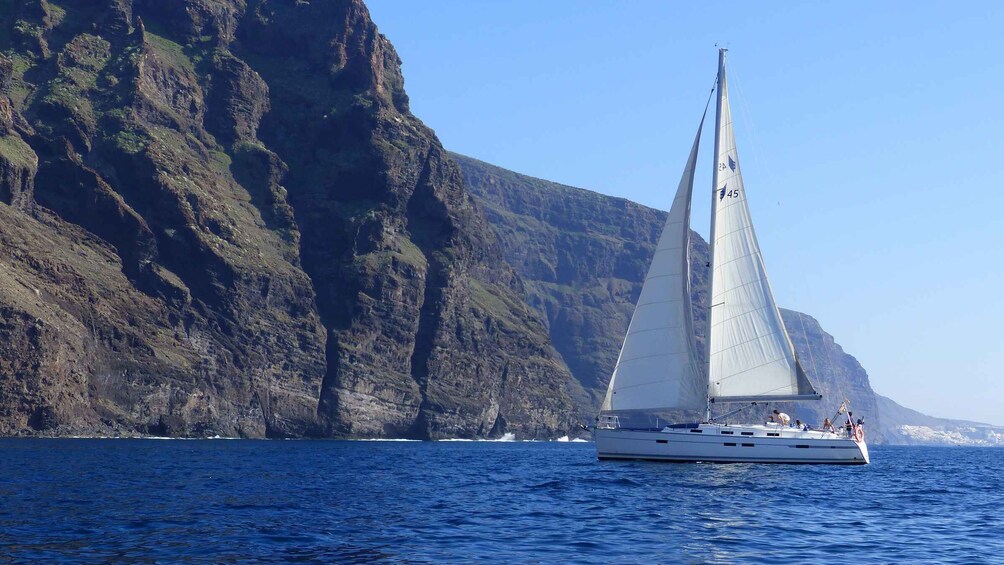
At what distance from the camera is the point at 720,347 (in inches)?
2443

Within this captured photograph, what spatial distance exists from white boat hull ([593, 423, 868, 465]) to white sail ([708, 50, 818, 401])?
2176 millimetres

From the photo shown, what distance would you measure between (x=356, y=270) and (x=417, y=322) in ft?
49.2

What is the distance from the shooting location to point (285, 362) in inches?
6250

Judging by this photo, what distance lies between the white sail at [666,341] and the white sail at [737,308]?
1.42 meters

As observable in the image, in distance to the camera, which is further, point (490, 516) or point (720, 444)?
point (720, 444)

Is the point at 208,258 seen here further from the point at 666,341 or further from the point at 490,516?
the point at 490,516

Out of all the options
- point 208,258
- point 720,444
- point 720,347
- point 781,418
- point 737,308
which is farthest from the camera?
point 208,258

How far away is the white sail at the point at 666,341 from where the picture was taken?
6219cm

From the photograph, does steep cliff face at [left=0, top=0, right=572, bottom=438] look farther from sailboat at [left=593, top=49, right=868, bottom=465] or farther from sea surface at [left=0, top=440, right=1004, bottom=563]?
sailboat at [left=593, top=49, right=868, bottom=465]

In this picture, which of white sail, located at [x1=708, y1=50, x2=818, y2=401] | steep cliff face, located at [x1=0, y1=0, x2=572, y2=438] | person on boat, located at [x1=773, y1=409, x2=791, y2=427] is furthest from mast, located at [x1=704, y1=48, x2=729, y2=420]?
steep cliff face, located at [x1=0, y1=0, x2=572, y2=438]

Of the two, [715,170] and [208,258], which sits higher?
[208,258]

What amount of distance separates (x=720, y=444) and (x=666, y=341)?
6.67 m

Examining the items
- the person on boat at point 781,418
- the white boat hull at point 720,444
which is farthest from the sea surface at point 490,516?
the person on boat at point 781,418

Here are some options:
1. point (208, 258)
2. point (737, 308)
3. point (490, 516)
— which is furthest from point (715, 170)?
point (208, 258)
